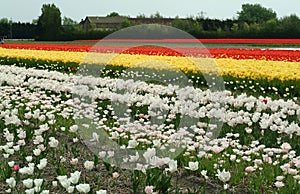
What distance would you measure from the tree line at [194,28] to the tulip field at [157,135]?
31.9 metres

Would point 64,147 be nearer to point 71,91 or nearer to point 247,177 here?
point 247,177

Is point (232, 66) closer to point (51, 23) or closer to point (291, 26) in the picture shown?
point (291, 26)

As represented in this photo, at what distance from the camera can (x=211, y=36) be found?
4603 cm

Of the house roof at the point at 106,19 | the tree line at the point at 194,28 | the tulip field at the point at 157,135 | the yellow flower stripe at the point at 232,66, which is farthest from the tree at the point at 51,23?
the tulip field at the point at 157,135

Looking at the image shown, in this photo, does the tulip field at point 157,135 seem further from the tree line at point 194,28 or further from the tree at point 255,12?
the tree at point 255,12

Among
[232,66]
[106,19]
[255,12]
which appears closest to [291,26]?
[232,66]

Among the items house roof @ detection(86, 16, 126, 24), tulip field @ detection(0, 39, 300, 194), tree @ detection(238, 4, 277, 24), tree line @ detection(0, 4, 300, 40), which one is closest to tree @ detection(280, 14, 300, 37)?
tree line @ detection(0, 4, 300, 40)

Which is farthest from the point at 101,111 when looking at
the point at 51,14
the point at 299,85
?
the point at 51,14

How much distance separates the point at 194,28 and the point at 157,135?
43834 millimetres

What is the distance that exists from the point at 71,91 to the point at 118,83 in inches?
47.9

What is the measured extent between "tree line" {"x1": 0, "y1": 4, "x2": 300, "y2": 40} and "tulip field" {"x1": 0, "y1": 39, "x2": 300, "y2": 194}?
31.9 metres

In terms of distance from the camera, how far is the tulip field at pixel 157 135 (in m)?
4.32

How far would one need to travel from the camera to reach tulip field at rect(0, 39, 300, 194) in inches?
170

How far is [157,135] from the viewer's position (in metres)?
5.57
